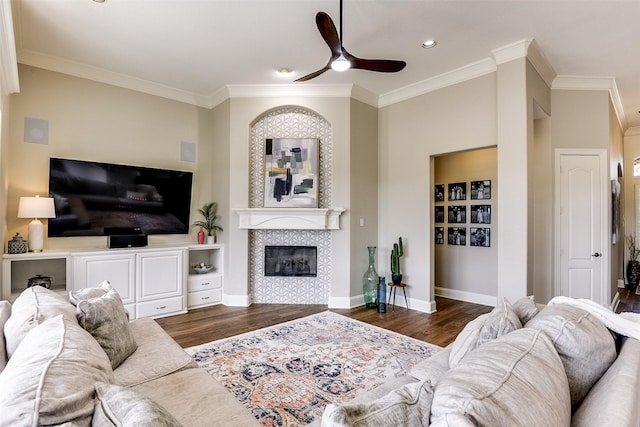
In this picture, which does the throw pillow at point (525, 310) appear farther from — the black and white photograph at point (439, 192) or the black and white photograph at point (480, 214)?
the black and white photograph at point (439, 192)

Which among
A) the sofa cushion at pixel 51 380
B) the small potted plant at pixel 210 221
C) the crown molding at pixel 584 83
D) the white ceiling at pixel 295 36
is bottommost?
the sofa cushion at pixel 51 380

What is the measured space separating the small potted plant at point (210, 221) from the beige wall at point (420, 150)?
2.51 m

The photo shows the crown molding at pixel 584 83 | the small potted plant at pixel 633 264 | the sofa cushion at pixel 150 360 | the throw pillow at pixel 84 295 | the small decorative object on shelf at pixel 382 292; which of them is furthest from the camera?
the small potted plant at pixel 633 264

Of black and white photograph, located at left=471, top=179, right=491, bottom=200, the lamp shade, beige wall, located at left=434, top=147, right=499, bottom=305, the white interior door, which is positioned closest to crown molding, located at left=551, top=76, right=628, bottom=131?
the white interior door

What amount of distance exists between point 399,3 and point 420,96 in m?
1.88

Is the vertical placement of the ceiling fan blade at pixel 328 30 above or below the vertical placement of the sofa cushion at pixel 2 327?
above

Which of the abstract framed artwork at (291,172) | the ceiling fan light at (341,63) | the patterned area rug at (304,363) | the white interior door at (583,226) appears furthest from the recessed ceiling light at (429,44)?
the patterned area rug at (304,363)

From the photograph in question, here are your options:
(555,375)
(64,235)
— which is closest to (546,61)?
(555,375)

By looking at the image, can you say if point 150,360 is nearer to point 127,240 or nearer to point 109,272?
point 109,272

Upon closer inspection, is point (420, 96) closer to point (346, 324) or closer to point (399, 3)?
point (399, 3)

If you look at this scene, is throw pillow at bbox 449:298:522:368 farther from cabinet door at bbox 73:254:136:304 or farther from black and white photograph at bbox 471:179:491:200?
black and white photograph at bbox 471:179:491:200

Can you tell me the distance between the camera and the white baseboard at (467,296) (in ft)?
15.9

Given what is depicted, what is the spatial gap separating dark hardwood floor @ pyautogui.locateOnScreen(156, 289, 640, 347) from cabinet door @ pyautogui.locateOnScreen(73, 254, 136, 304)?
22.2 inches

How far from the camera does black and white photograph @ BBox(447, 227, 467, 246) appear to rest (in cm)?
525
